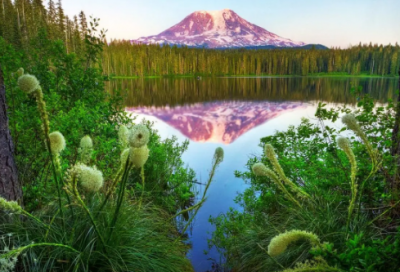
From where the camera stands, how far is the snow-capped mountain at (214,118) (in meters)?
17.2

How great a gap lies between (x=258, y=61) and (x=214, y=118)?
10457 cm

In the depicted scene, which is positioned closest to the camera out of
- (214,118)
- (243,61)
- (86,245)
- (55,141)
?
(55,141)

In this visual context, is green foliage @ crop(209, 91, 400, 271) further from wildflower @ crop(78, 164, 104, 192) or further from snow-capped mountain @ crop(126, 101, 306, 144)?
snow-capped mountain @ crop(126, 101, 306, 144)

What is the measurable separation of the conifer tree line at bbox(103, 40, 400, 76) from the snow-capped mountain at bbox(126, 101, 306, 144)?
262ft

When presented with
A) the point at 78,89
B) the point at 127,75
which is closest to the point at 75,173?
the point at 78,89

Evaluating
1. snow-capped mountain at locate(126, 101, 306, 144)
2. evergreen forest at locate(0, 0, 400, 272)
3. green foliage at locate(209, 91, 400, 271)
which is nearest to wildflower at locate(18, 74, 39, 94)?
evergreen forest at locate(0, 0, 400, 272)

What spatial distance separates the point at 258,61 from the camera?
12006 centimetres

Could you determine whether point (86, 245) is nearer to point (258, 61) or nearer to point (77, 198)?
point (77, 198)

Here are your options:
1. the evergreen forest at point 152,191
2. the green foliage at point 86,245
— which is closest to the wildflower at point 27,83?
the evergreen forest at point 152,191

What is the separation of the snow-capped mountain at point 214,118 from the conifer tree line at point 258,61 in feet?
262

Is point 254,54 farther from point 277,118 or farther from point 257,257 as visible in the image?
point 257,257

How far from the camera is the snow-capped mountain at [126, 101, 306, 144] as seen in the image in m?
17.2

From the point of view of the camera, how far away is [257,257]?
3980 mm

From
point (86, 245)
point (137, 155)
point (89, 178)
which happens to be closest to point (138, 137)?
point (137, 155)
